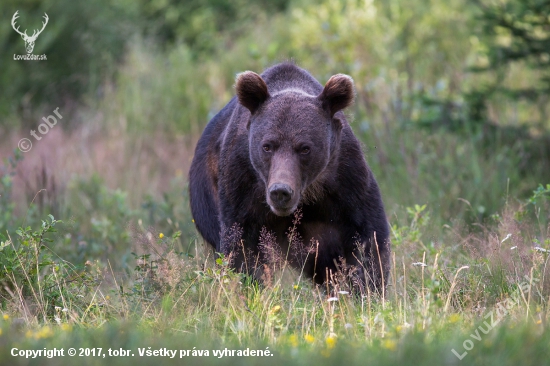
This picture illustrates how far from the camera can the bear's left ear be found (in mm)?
5535

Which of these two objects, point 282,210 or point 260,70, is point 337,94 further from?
point 260,70

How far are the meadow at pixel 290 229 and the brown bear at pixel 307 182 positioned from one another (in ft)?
0.95

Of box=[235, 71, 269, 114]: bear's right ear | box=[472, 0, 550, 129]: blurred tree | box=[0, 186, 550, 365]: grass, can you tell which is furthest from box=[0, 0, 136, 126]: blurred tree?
box=[0, 186, 550, 365]: grass

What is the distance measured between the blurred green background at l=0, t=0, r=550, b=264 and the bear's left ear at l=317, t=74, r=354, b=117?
1.78 metres

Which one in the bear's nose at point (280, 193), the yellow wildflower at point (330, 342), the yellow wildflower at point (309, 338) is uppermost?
the bear's nose at point (280, 193)

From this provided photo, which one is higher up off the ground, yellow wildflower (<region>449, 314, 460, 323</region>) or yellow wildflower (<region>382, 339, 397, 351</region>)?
yellow wildflower (<region>382, 339, 397, 351</region>)

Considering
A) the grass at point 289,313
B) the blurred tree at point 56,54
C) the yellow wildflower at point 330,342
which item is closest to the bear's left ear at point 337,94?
the grass at point 289,313

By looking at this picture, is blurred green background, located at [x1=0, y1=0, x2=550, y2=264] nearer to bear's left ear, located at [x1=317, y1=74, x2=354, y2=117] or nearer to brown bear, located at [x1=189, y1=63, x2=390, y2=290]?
brown bear, located at [x1=189, y1=63, x2=390, y2=290]

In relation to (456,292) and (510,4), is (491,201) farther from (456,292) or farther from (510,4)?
(456,292)

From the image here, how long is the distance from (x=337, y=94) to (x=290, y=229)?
1024 millimetres

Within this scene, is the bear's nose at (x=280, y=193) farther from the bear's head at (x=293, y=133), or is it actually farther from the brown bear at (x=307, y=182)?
the brown bear at (x=307, y=182)

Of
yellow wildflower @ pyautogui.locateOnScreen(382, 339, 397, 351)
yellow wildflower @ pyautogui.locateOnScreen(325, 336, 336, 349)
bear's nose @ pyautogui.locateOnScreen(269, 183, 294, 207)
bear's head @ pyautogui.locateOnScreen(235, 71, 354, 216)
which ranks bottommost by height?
yellow wildflower @ pyautogui.locateOnScreen(325, 336, 336, 349)

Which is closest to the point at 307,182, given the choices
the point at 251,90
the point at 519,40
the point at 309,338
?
the point at 251,90

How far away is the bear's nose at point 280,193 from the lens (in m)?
5.02
